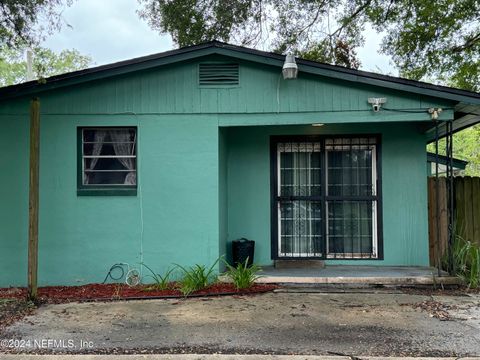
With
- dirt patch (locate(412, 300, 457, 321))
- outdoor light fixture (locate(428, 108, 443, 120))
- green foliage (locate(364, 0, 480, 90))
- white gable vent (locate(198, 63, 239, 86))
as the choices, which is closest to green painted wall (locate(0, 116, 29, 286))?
white gable vent (locate(198, 63, 239, 86))

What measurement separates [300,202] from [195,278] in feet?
8.02

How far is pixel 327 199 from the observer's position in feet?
24.3

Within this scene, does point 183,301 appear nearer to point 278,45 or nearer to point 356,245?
point 356,245

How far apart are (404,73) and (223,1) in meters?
6.47

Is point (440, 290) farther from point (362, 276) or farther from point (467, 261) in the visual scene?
point (362, 276)

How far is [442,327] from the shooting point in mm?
4484

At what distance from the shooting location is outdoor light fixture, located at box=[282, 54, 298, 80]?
242 inches

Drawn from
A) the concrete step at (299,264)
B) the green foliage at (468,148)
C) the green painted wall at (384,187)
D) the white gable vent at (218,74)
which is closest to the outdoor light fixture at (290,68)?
the white gable vent at (218,74)

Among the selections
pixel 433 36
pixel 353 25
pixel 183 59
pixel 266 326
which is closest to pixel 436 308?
pixel 266 326

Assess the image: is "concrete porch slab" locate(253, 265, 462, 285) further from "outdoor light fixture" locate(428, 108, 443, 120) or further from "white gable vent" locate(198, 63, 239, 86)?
"white gable vent" locate(198, 63, 239, 86)

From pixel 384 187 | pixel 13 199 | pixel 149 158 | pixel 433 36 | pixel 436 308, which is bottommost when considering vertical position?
pixel 436 308

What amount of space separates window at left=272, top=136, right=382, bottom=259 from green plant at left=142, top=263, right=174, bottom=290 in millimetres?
1998

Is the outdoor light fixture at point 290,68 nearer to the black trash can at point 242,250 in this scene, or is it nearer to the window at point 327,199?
the window at point 327,199

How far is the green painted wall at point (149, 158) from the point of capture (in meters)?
6.58
